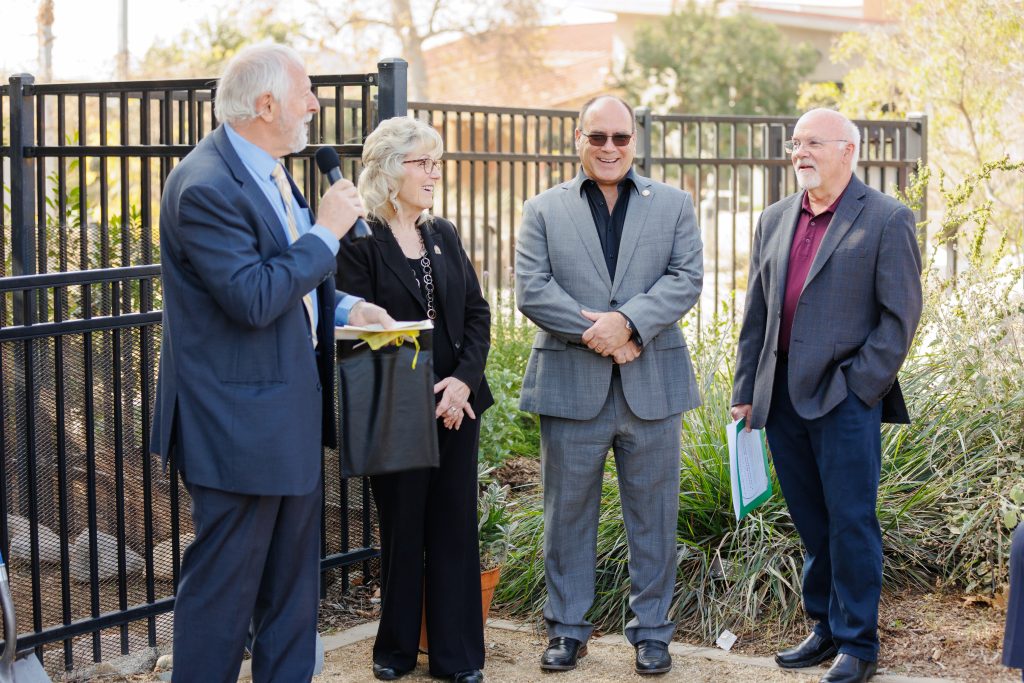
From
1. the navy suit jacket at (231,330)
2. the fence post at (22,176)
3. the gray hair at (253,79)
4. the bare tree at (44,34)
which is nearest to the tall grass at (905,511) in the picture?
the navy suit jacket at (231,330)

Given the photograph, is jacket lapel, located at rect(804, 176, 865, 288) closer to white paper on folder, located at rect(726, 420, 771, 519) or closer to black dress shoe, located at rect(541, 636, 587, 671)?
white paper on folder, located at rect(726, 420, 771, 519)

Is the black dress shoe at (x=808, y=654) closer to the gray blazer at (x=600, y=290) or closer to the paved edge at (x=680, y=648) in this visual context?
the paved edge at (x=680, y=648)

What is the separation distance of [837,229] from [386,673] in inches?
90.0

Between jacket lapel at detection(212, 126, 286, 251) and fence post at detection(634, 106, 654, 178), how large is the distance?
20.3 feet

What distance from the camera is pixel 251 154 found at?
3.45 metres

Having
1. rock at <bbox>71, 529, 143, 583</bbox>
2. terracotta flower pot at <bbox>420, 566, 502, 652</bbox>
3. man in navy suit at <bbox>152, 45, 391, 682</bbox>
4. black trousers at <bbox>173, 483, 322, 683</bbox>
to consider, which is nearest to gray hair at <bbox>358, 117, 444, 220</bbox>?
man in navy suit at <bbox>152, 45, 391, 682</bbox>

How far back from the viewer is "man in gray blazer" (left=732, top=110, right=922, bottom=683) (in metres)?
4.45

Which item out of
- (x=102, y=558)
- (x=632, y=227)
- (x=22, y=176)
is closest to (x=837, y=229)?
(x=632, y=227)

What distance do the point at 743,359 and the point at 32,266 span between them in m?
4.26

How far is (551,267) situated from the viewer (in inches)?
191

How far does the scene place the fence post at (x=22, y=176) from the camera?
713 centimetres

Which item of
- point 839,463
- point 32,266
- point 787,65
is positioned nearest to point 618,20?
point 787,65

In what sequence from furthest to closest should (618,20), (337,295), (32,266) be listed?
(618,20), (32,266), (337,295)

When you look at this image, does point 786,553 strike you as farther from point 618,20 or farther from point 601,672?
point 618,20
